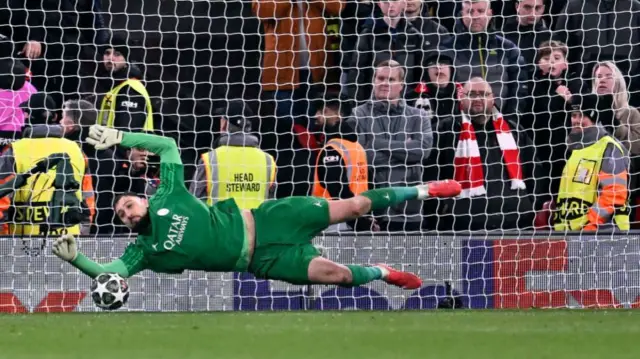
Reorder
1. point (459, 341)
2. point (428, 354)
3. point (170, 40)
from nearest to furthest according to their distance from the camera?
point (428, 354)
point (459, 341)
point (170, 40)

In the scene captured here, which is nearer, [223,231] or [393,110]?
[223,231]

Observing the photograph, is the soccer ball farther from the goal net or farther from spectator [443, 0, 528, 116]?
spectator [443, 0, 528, 116]

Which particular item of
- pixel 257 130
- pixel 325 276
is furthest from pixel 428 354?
pixel 257 130

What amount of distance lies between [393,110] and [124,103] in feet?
6.97

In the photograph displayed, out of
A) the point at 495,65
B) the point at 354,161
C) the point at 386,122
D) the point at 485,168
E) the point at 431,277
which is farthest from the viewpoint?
the point at 495,65

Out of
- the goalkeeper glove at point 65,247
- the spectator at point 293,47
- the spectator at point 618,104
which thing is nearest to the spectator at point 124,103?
the spectator at point 293,47

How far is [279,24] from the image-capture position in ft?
35.5

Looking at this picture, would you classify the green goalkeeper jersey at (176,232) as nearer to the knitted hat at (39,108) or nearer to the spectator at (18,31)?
the knitted hat at (39,108)

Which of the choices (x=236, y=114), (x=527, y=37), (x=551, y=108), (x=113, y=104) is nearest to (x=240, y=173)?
Result: (x=236, y=114)

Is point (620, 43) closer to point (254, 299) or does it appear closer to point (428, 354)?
point (254, 299)

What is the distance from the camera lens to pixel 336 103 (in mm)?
10352

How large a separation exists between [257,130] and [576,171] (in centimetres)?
270

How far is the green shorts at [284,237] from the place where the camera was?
874 cm

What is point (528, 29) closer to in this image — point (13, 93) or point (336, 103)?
point (336, 103)
